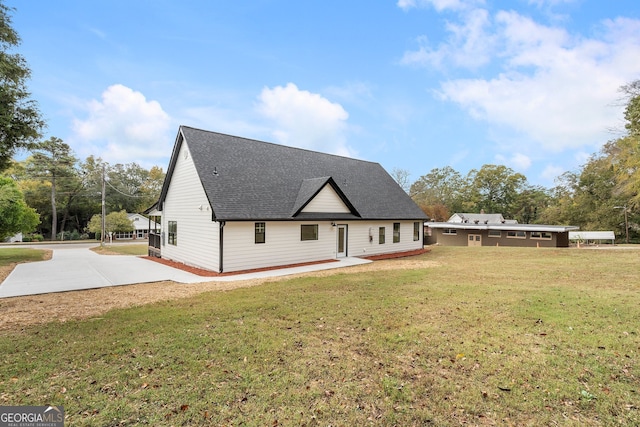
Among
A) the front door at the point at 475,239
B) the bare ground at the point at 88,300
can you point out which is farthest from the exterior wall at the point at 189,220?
the front door at the point at 475,239

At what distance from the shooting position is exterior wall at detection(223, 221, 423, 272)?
13.1m

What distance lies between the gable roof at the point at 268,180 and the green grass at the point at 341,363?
21.7 ft

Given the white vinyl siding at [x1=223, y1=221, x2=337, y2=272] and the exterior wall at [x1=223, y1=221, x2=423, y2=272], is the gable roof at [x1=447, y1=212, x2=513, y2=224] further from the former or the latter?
the white vinyl siding at [x1=223, y1=221, x2=337, y2=272]

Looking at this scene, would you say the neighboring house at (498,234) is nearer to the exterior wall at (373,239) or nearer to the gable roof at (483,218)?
the gable roof at (483,218)

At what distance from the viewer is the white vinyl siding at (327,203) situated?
15.8 metres

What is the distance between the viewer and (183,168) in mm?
15711

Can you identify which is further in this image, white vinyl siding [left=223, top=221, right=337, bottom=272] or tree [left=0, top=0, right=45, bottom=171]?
white vinyl siding [left=223, top=221, right=337, bottom=272]

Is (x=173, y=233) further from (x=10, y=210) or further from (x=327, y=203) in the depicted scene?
(x=10, y=210)

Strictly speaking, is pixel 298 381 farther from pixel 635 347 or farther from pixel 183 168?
pixel 183 168

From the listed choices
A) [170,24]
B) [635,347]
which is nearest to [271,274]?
[635,347]

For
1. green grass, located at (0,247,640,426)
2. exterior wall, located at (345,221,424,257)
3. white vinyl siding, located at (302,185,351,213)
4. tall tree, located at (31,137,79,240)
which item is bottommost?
green grass, located at (0,247,640,426)

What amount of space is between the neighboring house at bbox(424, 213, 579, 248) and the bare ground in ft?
94.2

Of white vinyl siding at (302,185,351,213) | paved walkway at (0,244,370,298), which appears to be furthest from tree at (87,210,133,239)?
white vinyl siding at (302,185,351,213)

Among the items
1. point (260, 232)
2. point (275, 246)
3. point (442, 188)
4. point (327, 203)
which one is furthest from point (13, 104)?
point (442, 188)
